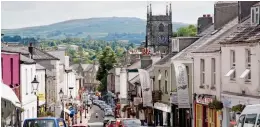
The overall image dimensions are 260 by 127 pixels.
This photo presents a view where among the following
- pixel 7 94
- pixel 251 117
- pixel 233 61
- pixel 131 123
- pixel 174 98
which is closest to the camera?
pixel 251 117

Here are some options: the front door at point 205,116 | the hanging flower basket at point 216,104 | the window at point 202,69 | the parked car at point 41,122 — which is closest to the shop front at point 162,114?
the window at point 202,69

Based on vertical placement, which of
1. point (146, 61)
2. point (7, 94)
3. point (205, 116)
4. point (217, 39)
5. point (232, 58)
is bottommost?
point (205, 116)

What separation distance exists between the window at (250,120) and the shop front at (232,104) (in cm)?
787

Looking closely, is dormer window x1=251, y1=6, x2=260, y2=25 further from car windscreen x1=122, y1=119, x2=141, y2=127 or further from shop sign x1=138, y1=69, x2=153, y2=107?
shop sign x1=138, y1=69, x2=153, y2=107

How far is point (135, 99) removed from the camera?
71.2 meters

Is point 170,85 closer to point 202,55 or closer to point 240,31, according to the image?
point 202,55

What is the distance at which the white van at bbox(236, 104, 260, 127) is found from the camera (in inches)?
709

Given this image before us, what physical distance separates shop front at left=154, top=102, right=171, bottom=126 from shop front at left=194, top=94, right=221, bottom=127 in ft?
34.3

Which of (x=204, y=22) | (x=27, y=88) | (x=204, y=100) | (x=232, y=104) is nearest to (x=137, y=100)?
(x=204, y=22)

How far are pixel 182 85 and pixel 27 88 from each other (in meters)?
11.4

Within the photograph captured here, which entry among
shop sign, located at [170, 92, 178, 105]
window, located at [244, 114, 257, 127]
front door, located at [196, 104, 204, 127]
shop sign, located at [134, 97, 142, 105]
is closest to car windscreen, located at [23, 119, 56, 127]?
window, located at [244, 114, 257, 127]

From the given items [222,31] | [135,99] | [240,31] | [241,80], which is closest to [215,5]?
[222,31]

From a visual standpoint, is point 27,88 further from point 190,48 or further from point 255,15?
point 255,15

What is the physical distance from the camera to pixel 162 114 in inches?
2306
